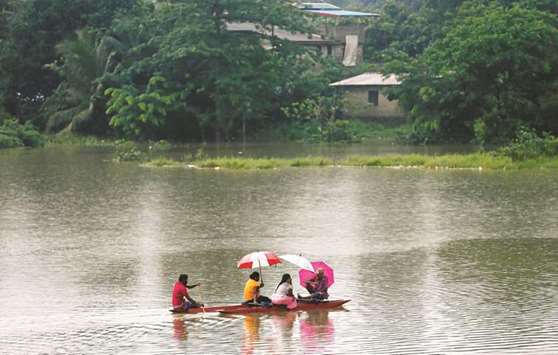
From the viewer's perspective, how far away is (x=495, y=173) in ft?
142

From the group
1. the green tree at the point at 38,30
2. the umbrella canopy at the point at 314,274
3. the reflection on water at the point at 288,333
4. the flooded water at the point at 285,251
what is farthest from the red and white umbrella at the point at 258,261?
the green tree at the point at 38,30

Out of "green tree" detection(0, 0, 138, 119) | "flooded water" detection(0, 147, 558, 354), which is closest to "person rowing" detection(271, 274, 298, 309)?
"flooded water" detection(0, 147, 558, 354)

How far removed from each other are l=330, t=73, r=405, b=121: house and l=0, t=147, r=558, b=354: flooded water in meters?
25.4

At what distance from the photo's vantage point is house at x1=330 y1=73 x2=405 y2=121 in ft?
232

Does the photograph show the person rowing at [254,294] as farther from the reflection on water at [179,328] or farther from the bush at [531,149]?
the bush at [531,149]

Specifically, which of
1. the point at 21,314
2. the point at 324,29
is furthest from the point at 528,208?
the point at 324,29

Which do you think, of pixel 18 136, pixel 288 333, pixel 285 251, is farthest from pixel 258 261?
pixel 18 136

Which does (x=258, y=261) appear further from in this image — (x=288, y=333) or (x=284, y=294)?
(x=288, y=333)

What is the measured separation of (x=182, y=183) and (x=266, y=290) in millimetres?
20261

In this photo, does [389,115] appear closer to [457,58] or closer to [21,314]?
[457,58]

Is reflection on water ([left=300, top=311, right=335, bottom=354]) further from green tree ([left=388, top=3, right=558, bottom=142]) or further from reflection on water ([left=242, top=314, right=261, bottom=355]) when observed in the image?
green tree ([left=388, top=3, right=558, bottom=142])

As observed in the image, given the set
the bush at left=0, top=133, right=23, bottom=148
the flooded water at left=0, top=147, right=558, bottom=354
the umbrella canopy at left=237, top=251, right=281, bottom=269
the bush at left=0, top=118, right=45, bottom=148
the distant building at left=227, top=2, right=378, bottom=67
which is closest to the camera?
the flooded water at left=0, top=147, right=558, bottom=354

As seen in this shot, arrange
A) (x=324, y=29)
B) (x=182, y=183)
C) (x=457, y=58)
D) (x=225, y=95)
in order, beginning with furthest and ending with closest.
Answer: (x=324, y=29), (x=225, y=95), (x=457, y=58), (x=182, y=183)

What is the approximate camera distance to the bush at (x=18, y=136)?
216ft
